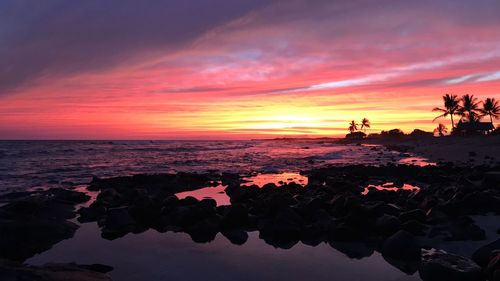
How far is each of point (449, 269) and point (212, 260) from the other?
12.7ft

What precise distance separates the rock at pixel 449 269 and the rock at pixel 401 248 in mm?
590

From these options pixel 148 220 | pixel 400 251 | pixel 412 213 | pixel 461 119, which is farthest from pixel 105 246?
pixel 461 119

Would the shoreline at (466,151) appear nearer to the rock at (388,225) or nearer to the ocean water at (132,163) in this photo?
the ocean water at (132,163)

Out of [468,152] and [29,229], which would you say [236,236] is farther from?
[468,152]

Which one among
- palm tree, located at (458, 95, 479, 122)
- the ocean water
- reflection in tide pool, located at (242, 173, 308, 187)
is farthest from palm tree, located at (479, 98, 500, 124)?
reflection in tide pool, located at (242, 173, 308, 187)

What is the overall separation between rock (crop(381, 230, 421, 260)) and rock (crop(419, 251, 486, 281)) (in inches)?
23.2

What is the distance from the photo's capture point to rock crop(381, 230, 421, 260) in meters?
6.90

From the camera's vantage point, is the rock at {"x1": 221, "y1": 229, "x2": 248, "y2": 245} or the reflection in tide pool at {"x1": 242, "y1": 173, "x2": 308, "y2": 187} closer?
the rock at {"x1": 221, "y1": 229, "x2": 248, "y2": 245}

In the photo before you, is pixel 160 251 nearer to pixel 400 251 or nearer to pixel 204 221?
pixel 204 221

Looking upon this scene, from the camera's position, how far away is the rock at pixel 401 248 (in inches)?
272

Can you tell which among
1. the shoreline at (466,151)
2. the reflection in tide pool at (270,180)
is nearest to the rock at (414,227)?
the reflection in tide pool at (270,180)

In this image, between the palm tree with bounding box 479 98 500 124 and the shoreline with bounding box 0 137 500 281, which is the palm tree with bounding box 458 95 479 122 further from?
the shoreline with bounding box 0 137 500 281

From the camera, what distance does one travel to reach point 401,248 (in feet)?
23.0

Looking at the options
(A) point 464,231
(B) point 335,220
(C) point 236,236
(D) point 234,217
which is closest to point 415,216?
(A) point 464,231
